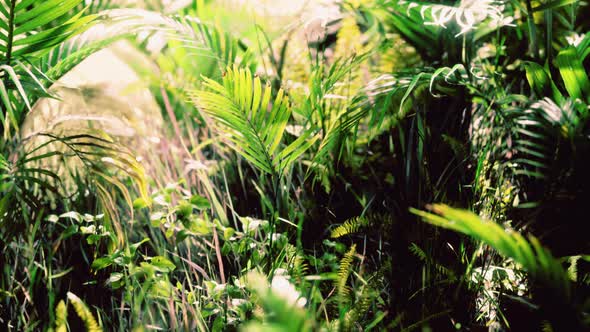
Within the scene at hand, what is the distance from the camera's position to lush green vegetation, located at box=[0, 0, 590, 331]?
3.31 feet

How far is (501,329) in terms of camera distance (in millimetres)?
1006

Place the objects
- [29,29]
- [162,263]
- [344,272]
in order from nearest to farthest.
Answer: [344,272] → [162,263] → [29,29]

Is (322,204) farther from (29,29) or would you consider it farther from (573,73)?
(29,29)

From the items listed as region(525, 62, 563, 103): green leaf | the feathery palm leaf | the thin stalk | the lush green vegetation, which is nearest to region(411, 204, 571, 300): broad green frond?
the lush green vegetation

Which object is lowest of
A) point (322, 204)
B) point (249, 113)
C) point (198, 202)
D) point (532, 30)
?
point (322, 204)

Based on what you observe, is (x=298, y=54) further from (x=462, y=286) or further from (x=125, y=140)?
(x=462, y=286)

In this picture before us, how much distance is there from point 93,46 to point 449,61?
108cm

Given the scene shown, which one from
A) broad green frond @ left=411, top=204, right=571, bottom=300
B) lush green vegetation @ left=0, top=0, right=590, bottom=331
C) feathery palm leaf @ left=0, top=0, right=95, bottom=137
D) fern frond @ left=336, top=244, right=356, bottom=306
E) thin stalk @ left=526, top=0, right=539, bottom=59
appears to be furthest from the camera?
thin stalk @ left=526, top=0, right=539, bottom=59

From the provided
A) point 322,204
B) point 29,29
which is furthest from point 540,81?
point 29,29

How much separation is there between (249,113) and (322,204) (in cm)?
36

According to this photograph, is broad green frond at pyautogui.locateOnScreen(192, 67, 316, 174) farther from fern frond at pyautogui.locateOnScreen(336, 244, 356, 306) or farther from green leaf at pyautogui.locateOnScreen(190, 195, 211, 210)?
fern frond at pyautogui.locateOnScreen(336, 244, 356, 306)

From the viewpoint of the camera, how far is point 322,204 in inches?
54.0

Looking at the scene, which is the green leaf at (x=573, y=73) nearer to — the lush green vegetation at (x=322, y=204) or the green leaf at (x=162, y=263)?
the lush green vegetation at (x=322, y=204)

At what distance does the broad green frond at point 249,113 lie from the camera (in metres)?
1.10
